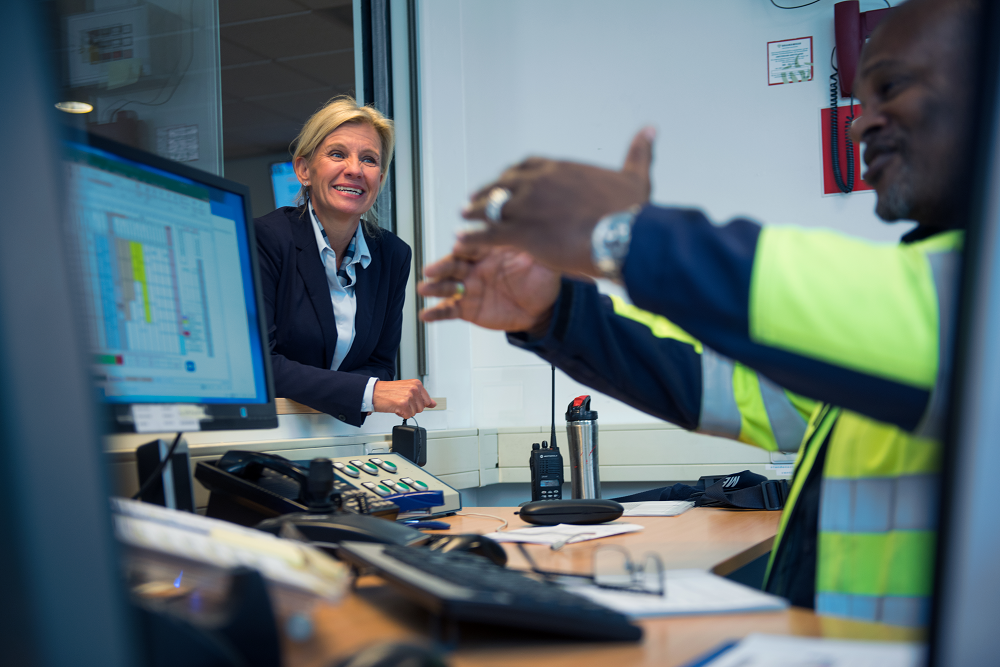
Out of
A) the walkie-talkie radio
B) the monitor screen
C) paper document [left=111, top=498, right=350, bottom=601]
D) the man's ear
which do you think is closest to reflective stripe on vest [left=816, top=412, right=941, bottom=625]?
paper document [left=111, top=498, right=350, bottom=601]

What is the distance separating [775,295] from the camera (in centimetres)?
58

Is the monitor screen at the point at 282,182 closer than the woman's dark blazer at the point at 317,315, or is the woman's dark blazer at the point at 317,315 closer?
the woman's dark blazer at the point at 317,315

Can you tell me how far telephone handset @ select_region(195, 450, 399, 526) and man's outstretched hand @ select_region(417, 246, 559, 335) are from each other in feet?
0.90

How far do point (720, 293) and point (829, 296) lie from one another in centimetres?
8

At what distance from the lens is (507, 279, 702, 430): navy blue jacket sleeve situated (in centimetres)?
97

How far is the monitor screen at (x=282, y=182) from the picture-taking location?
243 inches

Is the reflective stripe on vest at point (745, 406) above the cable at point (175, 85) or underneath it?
underneath

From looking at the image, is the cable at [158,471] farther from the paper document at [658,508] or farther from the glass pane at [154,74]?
the glass pane at [154,74]

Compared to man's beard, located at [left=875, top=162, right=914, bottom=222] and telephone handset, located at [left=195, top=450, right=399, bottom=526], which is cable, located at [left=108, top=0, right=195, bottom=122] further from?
man's beard, located at [left=875, top=162, right=914, bottom=222]

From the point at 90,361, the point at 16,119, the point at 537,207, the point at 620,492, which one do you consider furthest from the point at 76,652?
the point at 620,492

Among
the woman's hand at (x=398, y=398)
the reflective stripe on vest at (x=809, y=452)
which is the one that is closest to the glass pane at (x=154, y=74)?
the woman's hand at (x=398, y=398)

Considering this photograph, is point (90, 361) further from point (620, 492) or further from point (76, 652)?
point (620, 492)

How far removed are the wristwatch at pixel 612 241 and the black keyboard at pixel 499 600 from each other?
0.81 feet

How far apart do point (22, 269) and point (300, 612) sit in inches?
11.3
